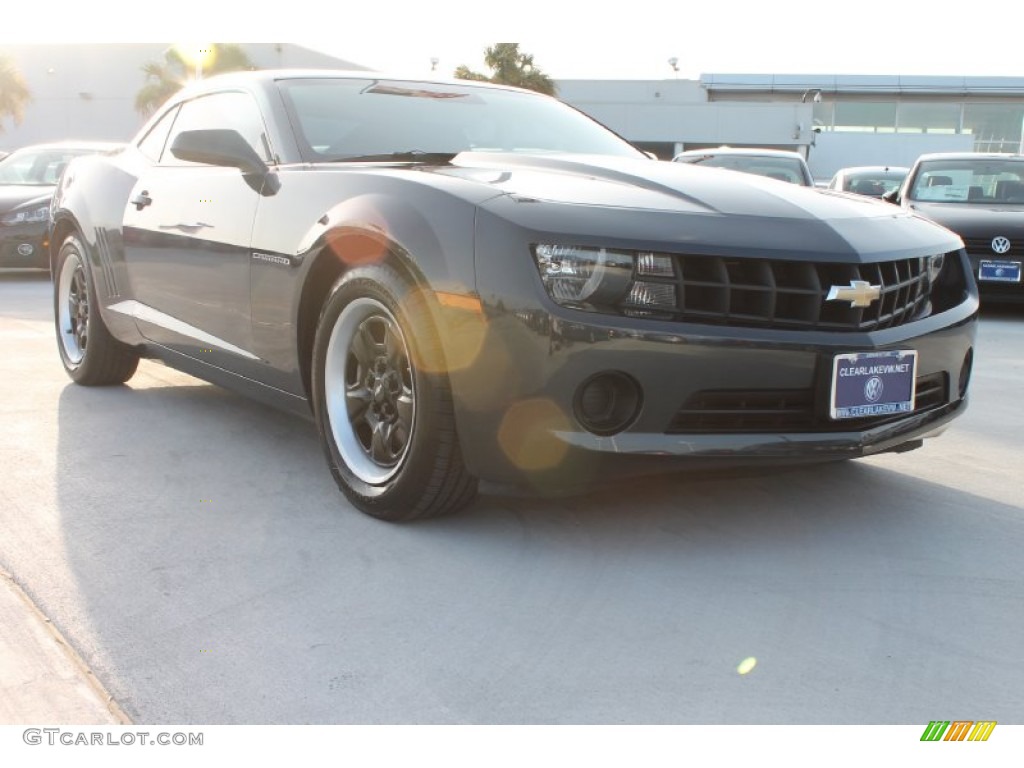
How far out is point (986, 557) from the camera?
10.5 ft

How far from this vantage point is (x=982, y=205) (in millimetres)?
9727

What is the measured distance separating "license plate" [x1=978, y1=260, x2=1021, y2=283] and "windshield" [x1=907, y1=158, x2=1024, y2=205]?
1.14 m

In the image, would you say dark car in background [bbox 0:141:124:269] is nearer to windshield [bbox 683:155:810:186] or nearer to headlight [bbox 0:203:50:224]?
headlight [bbox 0:203:50:224]

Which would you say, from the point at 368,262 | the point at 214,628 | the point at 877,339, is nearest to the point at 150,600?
the point at 214,628

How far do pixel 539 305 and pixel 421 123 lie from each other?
5.09ft

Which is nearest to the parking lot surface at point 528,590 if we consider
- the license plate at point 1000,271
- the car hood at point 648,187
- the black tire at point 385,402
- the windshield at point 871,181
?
the black tire at point 385,402

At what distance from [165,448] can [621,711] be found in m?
2.59

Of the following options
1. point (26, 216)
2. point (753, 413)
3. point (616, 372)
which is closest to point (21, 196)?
point (26, 216)

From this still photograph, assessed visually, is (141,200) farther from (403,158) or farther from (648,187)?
(648,187)

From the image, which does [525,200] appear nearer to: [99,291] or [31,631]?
[31,631]

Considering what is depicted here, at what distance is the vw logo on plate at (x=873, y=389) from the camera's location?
3.13m

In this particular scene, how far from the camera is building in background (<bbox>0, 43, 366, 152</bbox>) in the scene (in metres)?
49.5

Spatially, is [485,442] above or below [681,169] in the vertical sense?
below

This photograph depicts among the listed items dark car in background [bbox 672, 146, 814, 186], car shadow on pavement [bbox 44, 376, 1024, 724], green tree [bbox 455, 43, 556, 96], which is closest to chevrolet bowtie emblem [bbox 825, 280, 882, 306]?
car shadow on pavement [bbox 44, 376, 1024, 724]
